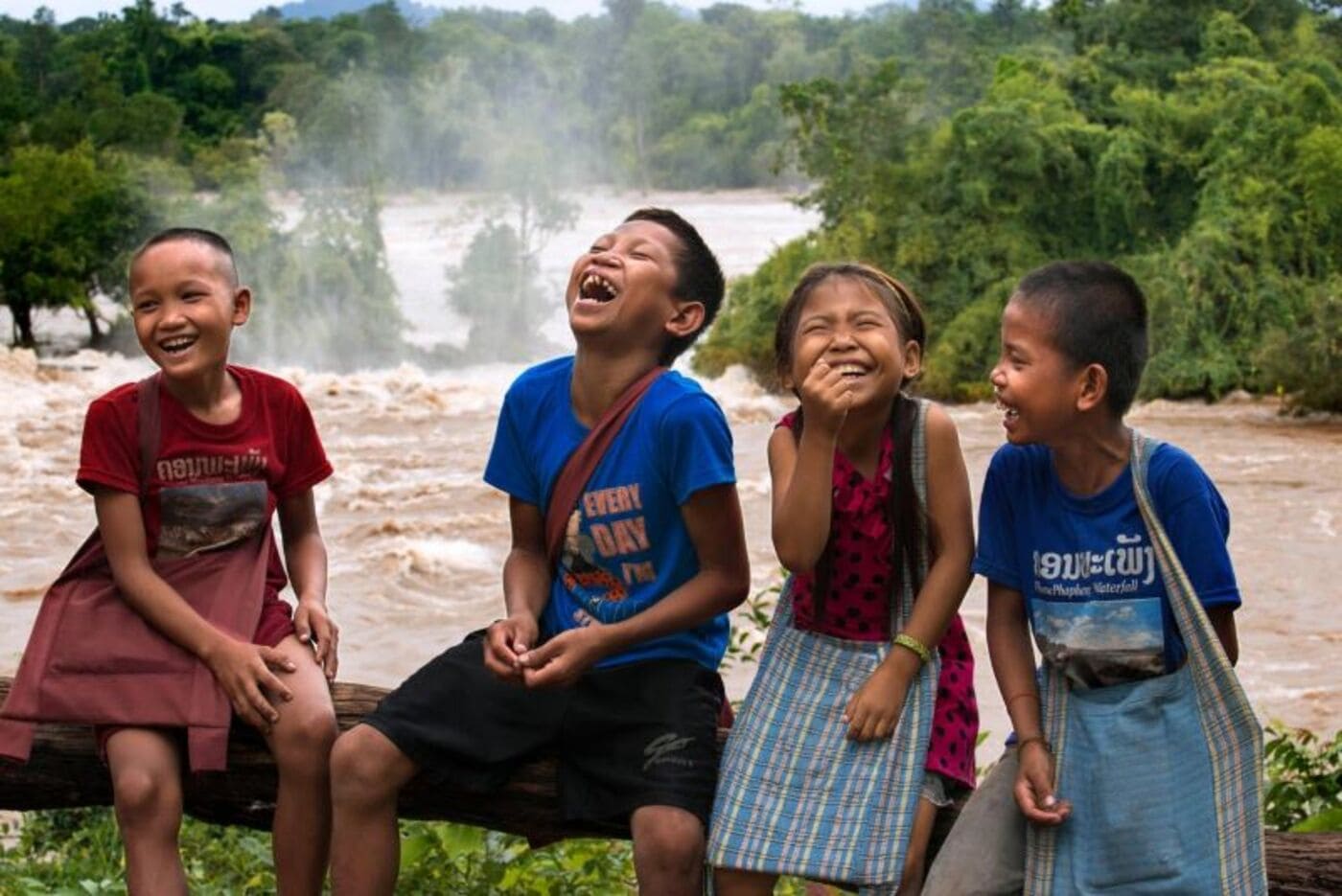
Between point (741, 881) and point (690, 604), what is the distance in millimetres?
417

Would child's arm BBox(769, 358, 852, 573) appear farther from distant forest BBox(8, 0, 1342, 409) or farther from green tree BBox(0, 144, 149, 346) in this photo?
green tree BBox(0, 144, 149, 346)

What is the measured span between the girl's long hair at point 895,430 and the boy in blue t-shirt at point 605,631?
13cm

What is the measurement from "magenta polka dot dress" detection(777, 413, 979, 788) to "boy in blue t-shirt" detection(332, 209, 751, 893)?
0.15 meters

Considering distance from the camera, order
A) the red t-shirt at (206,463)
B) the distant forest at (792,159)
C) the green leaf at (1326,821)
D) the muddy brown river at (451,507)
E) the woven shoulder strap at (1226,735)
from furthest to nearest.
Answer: the distant forest at (792,159) < the muddy brown river at (451,507) < the green leaf at (1326,821) < the red t-shirt at (206,463) < the woven shoulder strap at (1226,735)

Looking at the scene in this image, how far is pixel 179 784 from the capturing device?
276 centimetres

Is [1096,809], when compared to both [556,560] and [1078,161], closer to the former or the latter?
[556,560]

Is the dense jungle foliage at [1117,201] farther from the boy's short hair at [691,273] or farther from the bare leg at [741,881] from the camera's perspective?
the bare leg at [741,881]

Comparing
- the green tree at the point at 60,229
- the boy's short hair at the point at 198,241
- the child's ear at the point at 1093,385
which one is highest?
the boy's short hair at the point at 198,241

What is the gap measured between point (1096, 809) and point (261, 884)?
219cm

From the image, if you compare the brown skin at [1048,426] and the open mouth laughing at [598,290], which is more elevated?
the open mouth laughing at [598,290]

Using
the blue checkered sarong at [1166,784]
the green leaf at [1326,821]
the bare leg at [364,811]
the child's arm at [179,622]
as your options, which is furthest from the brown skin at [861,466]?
the green leaf at [1326,821]

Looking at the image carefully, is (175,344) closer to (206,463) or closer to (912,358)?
(206,463)

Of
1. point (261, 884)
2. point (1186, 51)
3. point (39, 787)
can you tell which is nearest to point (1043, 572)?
point (39, 787)

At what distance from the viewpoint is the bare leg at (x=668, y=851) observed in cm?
255
